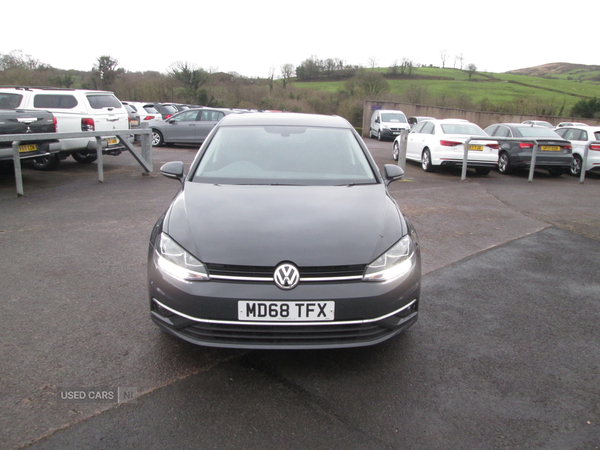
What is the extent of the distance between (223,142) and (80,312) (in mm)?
1957

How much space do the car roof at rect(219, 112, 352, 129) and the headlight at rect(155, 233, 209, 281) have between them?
2044 millimetres

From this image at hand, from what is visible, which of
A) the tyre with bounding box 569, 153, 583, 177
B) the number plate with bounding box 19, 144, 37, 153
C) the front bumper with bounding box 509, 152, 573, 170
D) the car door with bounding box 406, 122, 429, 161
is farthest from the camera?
the car door with bounding box 406, 122, 429, 161

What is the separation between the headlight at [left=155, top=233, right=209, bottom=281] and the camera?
3.05 m

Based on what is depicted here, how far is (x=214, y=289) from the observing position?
9.73ft

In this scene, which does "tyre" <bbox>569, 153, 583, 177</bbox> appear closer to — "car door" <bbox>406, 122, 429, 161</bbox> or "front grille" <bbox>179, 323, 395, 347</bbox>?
"car door" <bbox>406, 122, 429, 161</bbox>

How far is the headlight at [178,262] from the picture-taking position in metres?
3.05

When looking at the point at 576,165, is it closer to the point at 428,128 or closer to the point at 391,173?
the point at 428,128

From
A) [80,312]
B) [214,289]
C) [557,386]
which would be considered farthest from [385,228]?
[80,312]

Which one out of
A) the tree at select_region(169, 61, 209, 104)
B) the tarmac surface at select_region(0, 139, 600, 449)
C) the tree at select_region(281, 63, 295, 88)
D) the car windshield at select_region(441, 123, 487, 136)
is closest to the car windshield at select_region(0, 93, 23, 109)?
the tarmac surface at select_region(0, 139, 600, 449)

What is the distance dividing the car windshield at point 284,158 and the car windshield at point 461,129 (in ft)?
34.2

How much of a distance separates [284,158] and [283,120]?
0.78 metres

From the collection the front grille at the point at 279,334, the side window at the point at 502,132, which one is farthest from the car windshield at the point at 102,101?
the side window at the point at 502,132

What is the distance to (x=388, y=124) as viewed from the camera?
2898cm

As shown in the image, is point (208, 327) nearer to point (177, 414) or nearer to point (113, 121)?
point (177, 414)
